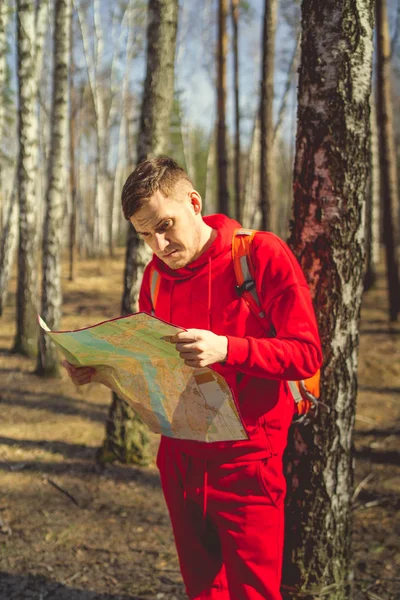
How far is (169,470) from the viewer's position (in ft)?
6.46

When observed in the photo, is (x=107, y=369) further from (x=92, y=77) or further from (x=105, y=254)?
(x=105, y=254)

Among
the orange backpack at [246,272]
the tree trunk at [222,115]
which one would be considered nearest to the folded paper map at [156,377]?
the orange backpack at [246,272]

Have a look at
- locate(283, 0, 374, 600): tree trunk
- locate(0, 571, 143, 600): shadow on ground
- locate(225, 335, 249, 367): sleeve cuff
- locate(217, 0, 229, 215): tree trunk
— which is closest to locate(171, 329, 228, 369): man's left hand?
locate(225, 335, 249, 367): sleeve cuff

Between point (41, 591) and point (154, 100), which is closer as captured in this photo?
point (41, 591)

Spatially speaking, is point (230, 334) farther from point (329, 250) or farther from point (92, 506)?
point (92, 506)

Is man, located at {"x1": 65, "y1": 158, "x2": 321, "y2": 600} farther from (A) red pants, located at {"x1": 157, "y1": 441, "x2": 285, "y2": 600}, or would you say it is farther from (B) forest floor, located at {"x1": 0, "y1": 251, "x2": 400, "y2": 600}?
(B) forest floor, located at {"x1": 0, "y1": 251, "x2": 400, "y2": 600}

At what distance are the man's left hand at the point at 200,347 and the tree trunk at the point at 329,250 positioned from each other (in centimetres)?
87

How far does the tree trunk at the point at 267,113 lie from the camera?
8.75m

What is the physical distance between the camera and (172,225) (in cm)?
177

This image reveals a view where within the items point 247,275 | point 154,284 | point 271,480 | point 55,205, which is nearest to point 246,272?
point 247,275

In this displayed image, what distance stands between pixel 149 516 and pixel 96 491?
1.74ft

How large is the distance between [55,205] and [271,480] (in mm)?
5993

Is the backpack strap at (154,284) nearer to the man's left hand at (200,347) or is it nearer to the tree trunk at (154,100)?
the man's left hand at (200,347)

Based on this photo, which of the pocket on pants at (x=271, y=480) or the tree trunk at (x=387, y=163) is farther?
the tree trunk at (x=387, y=163)
